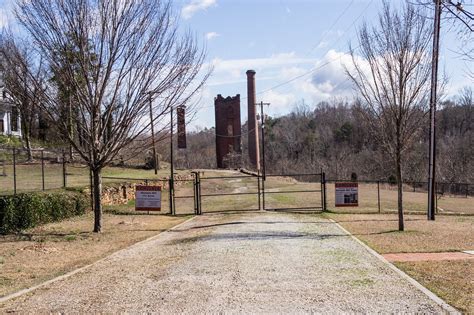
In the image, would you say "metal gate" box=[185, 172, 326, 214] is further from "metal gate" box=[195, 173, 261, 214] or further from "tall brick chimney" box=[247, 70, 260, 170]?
"tall brick chimney" box=[247, 70, 260, 170]

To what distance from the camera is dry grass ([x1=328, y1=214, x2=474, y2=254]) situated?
1073 cm

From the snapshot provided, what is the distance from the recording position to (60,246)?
38.7 ft

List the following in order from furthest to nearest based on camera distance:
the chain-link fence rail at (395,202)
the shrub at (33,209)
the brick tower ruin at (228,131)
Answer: the brick tower ruin at (228,131) < the chain-link fence rail at (395,202) < the shrub at (33,209)

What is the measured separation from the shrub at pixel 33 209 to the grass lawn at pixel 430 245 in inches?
358

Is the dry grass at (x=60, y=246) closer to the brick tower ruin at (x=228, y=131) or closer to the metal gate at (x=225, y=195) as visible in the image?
the metal gate at (x=225, y=195)

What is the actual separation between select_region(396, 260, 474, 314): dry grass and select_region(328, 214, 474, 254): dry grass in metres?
1.57

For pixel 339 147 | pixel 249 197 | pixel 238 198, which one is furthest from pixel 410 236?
pixel 339 147

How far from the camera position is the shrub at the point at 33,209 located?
13539 mm

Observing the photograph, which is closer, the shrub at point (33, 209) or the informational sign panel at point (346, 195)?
the shrub at point (33, 209)

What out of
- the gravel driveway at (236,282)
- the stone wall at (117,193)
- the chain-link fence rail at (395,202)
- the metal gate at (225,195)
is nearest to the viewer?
the gravel driveway at (236,282)

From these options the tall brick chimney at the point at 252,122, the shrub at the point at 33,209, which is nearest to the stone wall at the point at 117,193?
the shrub at the point at 33,209

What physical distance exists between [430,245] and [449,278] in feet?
12.1

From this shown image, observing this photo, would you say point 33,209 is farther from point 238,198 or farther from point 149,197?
point 238,198

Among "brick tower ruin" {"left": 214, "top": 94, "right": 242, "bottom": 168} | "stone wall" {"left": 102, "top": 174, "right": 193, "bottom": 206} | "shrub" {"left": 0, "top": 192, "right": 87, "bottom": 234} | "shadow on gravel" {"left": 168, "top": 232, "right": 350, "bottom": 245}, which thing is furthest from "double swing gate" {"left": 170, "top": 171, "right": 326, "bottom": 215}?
"brick tower ruin" {"left": 214, "top": 94, "right": 242, "bottom": 168}
